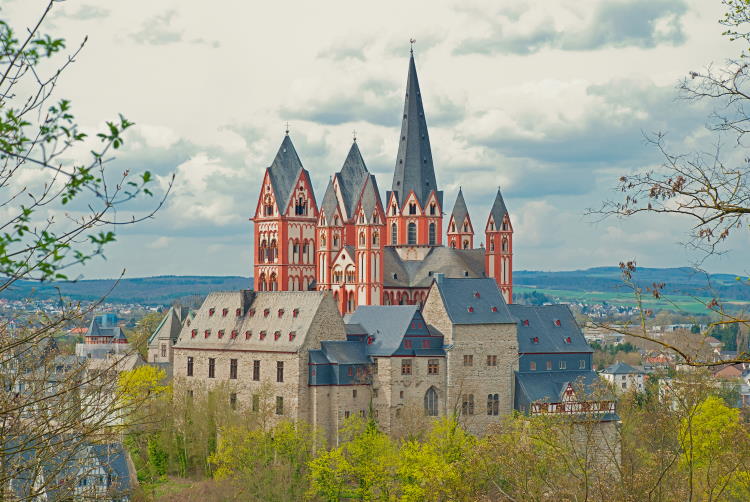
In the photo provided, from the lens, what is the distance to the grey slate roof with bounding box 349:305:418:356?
72.8m

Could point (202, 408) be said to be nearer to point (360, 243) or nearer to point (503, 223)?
point (360, 243)

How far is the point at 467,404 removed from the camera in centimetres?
7400

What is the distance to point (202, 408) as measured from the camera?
73625 mm

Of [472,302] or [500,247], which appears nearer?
[472,302]

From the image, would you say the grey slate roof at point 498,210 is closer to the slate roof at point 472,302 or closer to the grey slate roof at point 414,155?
the grey slate roof at point 414,155

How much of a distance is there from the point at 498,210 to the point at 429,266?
1104 centimetres

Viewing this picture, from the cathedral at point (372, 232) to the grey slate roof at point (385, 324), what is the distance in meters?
25.1

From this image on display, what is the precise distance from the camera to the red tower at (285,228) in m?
109

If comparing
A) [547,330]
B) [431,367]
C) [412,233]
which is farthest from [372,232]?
[431,367]

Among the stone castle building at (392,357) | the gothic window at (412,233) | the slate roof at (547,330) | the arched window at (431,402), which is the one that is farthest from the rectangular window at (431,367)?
the gothic window at (412,233)

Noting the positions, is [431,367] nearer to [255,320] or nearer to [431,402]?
[431,402]

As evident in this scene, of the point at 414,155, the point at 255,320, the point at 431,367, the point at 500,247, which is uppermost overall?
the point at 414,155

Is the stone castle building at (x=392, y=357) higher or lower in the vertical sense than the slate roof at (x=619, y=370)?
higher

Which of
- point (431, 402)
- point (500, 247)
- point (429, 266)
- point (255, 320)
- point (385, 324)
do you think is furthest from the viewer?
point (500, 247)
